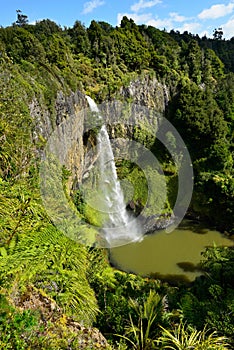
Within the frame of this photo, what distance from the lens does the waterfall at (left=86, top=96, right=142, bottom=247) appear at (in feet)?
44.2

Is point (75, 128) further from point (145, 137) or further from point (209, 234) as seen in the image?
point (209, 234)

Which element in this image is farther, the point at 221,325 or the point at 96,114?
the point at 96,114

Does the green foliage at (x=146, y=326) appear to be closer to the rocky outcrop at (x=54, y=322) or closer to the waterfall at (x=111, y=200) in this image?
the rocky outcrop at (x=54, y=322)

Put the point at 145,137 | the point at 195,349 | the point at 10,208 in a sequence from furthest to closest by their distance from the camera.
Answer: the point at 145,137, the point at 195,349, the point at 10,208

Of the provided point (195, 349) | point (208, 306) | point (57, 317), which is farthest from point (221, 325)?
point (57, 317)

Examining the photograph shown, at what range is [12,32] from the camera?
12.8m

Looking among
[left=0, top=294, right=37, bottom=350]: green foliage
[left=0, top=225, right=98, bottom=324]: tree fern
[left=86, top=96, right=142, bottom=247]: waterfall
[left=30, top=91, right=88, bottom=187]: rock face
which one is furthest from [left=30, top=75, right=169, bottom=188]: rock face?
[left=0, top=294, right=37, bottom=350]: green foliage

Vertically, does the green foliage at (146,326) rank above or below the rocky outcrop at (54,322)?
below

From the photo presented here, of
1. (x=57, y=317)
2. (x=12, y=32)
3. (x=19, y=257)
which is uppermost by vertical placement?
(x=12, y=32)

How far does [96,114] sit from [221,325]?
11213mm

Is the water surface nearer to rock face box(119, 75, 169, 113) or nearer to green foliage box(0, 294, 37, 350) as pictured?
rock face box(119, 75, 169, 113)

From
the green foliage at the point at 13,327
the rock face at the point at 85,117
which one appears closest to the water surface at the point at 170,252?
the rock face at the point at 85,117

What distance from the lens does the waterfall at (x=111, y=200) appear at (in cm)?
1347

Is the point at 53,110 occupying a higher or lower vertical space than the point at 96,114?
lower
